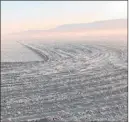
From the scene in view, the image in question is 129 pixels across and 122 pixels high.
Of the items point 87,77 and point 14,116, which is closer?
point 14,116

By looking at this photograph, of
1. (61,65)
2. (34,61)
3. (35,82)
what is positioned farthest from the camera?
(34,61)

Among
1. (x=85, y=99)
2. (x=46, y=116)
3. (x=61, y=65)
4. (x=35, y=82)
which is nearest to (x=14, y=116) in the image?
(x=46, y=116)

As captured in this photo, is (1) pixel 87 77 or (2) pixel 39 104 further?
(1) pixel 87 77

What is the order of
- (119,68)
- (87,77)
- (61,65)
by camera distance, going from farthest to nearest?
(61,65), (119,68), (87,77)

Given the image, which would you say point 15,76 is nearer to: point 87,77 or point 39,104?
point 87,77

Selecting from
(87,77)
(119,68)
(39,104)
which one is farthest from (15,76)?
(119,68)

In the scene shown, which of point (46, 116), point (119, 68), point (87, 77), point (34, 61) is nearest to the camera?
point (46, 116)

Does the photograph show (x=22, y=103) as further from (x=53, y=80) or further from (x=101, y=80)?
(x=101, y=80)

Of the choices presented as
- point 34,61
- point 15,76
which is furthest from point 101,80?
point 34,61

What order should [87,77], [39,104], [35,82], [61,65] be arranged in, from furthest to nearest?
1. [61,65]
2. [87,77]
3. [35,82]
4. [39,104]
